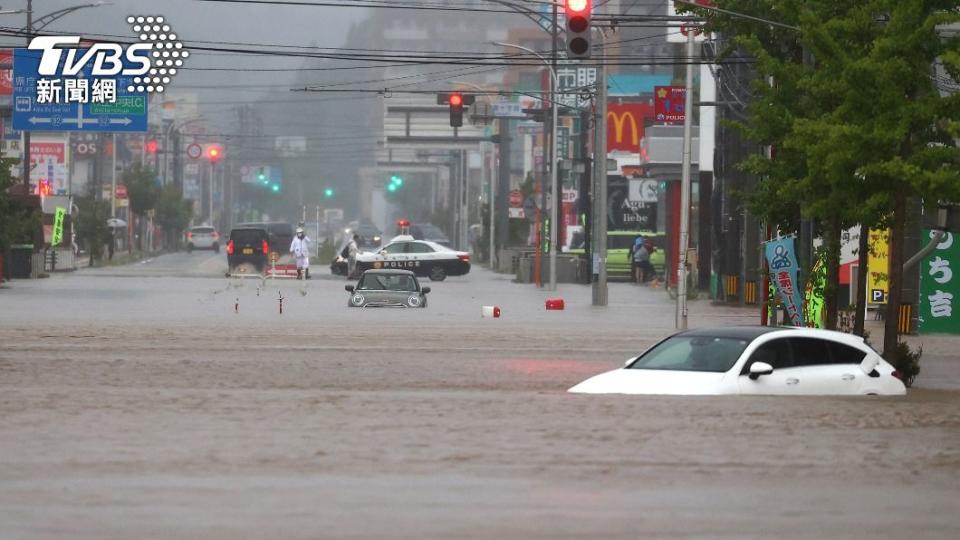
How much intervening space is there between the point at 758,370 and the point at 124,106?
36.3 meters

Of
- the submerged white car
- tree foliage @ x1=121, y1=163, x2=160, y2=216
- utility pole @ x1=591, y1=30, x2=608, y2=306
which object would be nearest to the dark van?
utility pole @ x1=591, y1=30, x2=608, y2=306

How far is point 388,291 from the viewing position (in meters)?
47.8

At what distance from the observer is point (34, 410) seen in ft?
67.0

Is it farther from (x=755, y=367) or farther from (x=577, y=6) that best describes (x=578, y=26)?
(x=755, y=367)

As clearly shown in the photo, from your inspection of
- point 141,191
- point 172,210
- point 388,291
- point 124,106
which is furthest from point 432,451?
point 172,210

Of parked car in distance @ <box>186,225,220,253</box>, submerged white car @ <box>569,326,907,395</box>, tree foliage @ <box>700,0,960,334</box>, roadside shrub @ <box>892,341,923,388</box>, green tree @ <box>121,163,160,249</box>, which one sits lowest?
parked car in distance @ <box>186,225,220,253</box>

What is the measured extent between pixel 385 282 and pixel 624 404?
28039 mm

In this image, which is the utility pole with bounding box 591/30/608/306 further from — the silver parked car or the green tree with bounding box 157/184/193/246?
the green tree with bounding box 157/184/193/246

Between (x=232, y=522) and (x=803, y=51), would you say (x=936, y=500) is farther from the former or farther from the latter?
(x=803, y=51)

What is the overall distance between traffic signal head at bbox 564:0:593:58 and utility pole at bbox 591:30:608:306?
23.7m

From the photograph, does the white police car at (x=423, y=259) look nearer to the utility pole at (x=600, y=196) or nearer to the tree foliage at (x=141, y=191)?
the utility pole at (x=600, y=196)

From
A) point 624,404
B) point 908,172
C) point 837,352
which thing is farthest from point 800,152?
point 624,404

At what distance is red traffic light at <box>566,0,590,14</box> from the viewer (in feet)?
88.8

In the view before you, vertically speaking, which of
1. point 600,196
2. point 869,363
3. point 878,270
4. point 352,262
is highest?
point 600,196
